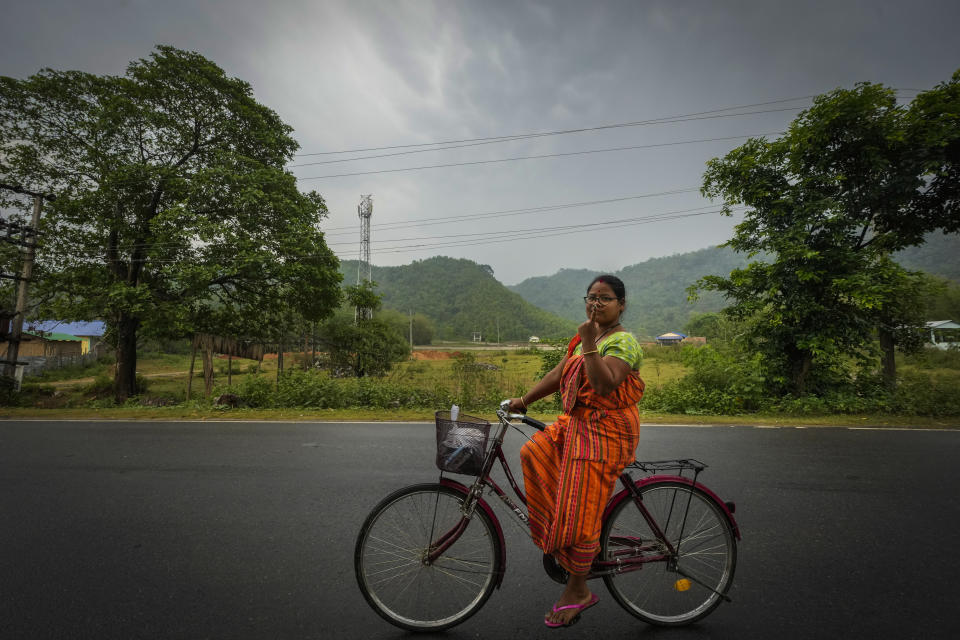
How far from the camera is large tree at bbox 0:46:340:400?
13641mm

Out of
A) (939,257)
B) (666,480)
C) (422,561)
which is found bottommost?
(422,561)

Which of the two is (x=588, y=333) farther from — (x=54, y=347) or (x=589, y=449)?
(x=54, y=347)


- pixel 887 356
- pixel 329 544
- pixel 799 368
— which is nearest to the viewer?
pixel 329 544

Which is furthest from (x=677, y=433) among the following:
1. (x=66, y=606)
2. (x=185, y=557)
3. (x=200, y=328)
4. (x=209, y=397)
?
(x=200, y=328)

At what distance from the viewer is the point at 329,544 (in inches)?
133

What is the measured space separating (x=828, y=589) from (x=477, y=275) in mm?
114155

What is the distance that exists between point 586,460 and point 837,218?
36.1 ft

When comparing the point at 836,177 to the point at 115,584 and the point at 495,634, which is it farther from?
the point at 115,584

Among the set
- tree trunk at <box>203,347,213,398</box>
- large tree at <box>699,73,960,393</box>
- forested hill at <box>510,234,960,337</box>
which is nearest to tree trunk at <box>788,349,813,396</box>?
large tree at <box>699,73,960,393</box>

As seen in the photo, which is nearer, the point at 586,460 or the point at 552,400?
the point at 586,460

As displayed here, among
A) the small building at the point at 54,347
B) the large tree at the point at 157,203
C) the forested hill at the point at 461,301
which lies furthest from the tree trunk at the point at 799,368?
the forested hill at the point at 461,301

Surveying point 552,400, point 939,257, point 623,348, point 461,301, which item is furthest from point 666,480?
point 939,257

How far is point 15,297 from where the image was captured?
49.2ft

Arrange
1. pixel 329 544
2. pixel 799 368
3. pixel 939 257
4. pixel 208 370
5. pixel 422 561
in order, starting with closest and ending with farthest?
pixel 422 561 → pixel 329 544 → pixel 799 368 → pixel 208 370 → pixel 939 257
